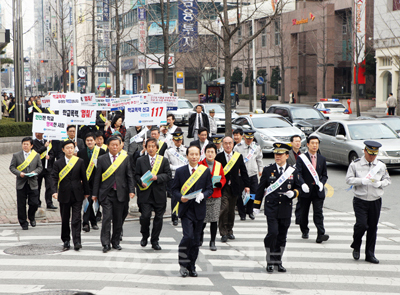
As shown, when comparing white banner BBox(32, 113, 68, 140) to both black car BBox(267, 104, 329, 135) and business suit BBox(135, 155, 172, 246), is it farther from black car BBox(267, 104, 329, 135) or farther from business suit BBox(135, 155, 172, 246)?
black car BBox(267, 104, 329, 135)

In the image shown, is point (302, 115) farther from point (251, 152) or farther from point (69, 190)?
point (69, 190)

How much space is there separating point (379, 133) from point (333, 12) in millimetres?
36287

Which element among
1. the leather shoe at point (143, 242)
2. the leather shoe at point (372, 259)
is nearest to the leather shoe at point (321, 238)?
the leather shoe at point (372, 259)

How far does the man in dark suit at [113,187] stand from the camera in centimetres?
859

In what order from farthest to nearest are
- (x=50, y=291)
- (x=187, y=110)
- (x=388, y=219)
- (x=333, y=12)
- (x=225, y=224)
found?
(x=333, y=12) < (x=187, y=110) < (x=388, y=219) < (x=225, y=224) < (x=50, y=291)

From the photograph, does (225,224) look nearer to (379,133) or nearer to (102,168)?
(102,168)

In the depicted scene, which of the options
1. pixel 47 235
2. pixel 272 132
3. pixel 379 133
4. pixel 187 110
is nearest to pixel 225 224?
pixel 47 235

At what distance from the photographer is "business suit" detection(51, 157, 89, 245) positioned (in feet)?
28.7

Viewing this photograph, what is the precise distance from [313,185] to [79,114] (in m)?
6.00

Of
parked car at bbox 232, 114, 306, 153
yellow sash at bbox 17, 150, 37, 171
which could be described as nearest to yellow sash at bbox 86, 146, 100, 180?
yellow sash at bbox 17, 150, 37, 171

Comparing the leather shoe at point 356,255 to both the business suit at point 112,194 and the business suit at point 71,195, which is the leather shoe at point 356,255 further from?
the business suit at point 71,195

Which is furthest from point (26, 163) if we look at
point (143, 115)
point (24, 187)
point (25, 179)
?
point (143, 115)

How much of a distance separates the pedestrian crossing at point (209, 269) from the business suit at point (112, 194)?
365 mm

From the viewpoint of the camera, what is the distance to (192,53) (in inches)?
2606
